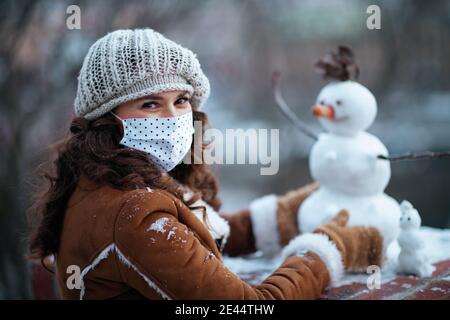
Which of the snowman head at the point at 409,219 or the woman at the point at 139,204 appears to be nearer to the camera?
the woman at the point at 139,204

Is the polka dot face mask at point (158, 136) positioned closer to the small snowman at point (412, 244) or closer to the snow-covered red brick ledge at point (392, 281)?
the snow-covered red brick ledge at point (392, 281)

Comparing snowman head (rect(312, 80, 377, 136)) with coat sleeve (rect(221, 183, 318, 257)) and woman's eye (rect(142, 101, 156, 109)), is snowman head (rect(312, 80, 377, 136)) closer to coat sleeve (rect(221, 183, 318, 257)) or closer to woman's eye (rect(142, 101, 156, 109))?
coat sleeve (rect(221, 183, 318, 257))

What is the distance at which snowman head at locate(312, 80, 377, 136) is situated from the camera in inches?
80.2

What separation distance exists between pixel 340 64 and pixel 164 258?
1098 millimetres

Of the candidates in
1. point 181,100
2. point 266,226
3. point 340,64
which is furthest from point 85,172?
point 340,64

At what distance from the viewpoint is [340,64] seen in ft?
6.80

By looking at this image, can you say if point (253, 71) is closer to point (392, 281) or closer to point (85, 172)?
point (392, 281)

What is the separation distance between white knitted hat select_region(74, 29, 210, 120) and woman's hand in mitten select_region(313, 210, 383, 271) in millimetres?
708

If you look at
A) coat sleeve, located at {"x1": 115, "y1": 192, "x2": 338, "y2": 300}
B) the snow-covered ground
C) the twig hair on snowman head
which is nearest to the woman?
coat sleeve, located at {"x1": 115, "y1": 192, "x2": 338, "y2": 300}

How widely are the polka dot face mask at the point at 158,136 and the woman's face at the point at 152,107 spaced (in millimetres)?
17

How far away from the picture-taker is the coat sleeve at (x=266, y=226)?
225 cm

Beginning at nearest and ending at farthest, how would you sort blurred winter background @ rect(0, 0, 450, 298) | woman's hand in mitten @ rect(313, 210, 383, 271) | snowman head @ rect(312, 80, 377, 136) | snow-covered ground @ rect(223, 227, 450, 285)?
1. woman's hand in mitten @ rect(313, 210, 383, 271)
2. snow-covered ground @ rect(223, 227, 450, 285)
3. snowman head @ rect(312, 80, 377, 136)
4. blurred winter background @ rect(0, 0, 450, 298)

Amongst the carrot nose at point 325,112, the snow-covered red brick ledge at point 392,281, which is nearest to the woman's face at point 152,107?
the carrot nose at point 325,112

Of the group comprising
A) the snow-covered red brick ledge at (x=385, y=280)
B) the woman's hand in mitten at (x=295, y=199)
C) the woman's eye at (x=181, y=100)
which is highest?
the woman's eye at (x=181, y=100)
